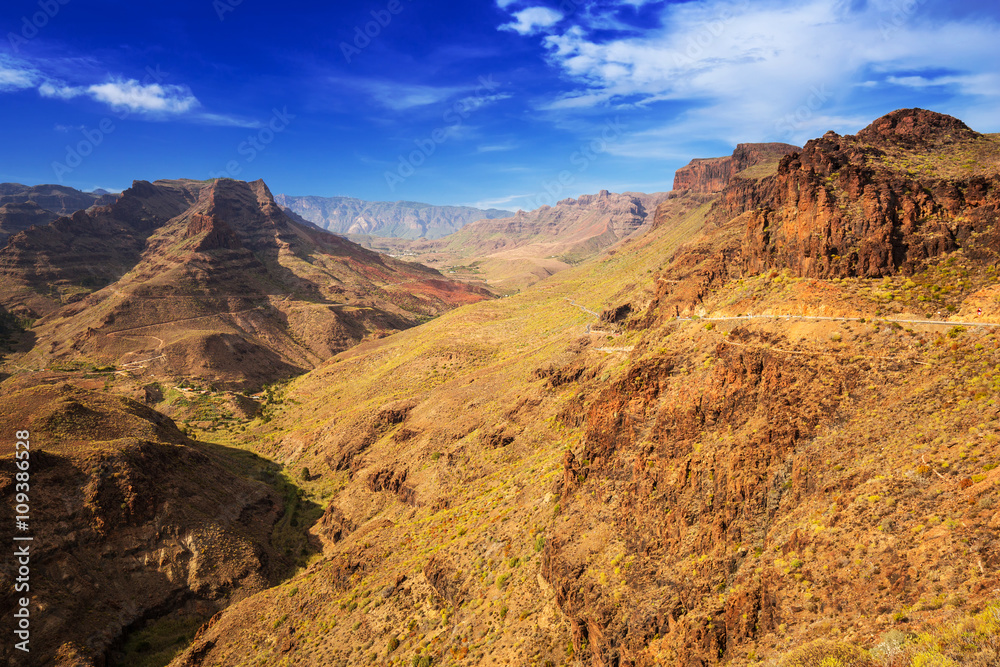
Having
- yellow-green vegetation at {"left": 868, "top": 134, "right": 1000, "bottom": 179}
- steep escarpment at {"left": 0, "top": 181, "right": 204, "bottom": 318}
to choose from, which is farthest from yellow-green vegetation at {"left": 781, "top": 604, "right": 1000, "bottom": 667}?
steep escarpment at {"left": 0, "top": 181, "right": 204, "bottom": 318}

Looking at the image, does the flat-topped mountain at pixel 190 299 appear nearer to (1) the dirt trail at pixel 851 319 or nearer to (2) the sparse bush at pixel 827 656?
(1) the dirt trail at pixel 851 319

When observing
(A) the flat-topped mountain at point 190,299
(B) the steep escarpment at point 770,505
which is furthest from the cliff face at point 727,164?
(B) the steep escarpment at point 770,505

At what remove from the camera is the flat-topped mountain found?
10331 centimetres

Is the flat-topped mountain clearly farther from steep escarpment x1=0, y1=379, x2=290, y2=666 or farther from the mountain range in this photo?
the mountain range

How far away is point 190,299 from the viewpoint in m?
123

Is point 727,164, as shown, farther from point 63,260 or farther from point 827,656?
point 63,260

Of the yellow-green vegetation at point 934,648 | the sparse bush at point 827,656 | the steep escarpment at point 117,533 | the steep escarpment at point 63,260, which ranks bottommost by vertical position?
the steep escarpment at point 117,533

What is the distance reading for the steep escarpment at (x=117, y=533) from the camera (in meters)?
32.5

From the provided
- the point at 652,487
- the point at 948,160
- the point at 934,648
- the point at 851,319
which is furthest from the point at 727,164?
the point at 934,648

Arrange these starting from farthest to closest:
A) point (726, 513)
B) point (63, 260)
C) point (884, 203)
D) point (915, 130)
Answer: point (63, 260) → point (915, 130) → point (884, 203) → point (726, 513)

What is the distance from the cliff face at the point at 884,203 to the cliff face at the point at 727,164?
106 meters

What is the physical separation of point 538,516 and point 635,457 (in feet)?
28.8

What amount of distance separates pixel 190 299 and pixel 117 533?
103 meters

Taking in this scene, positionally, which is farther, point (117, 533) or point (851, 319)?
point (117, 533)
